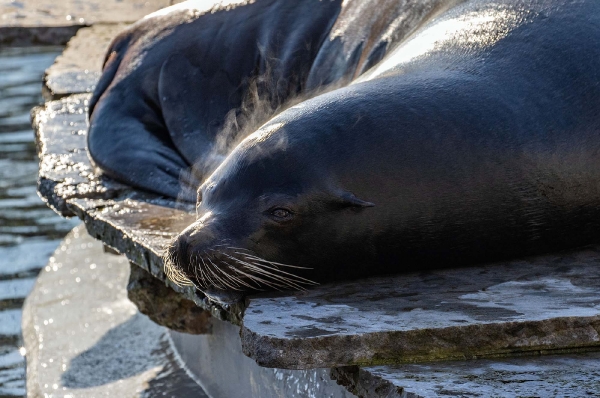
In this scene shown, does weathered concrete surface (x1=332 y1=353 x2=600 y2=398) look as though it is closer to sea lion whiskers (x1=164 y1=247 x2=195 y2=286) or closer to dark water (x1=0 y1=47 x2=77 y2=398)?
sea lion whiskers (x1=164 y1=247 x2=195 y2=286)

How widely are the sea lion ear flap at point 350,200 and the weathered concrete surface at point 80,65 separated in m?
4.56

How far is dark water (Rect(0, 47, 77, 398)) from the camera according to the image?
220 inches

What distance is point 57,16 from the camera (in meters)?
11.9

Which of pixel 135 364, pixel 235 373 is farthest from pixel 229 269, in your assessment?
pixel 135 364

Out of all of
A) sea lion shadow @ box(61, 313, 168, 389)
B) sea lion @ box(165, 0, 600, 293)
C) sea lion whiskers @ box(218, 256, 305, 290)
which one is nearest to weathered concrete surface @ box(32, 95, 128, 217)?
sea lion shadow @ box(61, 313, 168, 389)

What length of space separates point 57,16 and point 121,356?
7.33 metres

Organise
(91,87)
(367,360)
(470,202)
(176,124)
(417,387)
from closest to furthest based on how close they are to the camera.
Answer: (417,387)
(367,360)
(470,202)
(176,124)
(91,87)

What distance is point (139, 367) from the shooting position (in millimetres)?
5254

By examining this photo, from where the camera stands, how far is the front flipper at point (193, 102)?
17.9ft

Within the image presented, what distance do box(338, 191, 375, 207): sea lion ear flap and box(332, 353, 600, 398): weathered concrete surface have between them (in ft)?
2.08

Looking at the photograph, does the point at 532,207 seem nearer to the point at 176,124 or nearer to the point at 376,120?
the point at 376,120

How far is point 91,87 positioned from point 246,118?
111 inches

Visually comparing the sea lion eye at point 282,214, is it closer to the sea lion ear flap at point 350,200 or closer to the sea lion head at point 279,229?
the sea lion head at point 279,229

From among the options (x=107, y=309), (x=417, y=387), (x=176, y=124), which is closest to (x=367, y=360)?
(x=417, y=387)
